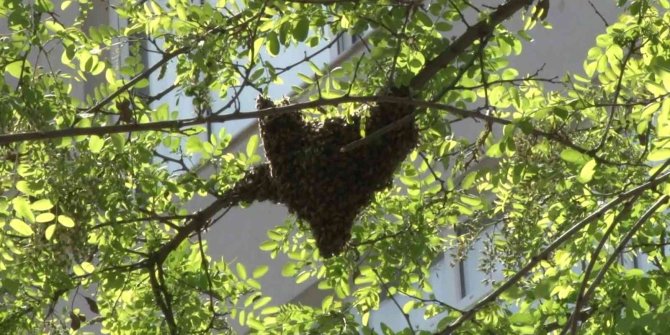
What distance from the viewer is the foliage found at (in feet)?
19.8

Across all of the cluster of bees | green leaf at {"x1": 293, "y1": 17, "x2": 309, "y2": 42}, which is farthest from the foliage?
the cluster of bees

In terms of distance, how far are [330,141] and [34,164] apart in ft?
3.90

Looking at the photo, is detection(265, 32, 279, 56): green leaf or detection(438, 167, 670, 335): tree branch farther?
detection(265, 32, 279, 56): green leaf

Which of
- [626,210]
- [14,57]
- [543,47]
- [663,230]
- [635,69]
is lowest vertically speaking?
[626,210]

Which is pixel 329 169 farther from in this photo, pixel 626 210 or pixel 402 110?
pixel 626 210

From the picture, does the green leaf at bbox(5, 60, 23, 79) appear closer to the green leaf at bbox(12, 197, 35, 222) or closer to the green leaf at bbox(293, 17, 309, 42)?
the green leaf at bbox(12, 197, 35, 222)

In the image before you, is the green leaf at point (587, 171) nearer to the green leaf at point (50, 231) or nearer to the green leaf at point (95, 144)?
the green leaf at point (95, 144)

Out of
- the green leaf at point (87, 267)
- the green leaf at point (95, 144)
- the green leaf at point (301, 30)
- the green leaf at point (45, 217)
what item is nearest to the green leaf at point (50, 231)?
the green leaf at point (45, 217)

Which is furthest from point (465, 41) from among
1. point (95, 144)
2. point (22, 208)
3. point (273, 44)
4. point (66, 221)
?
point (22, 208)

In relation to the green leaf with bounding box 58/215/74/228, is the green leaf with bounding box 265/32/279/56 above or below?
above

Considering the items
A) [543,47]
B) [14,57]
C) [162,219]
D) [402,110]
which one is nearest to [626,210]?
[402,110]

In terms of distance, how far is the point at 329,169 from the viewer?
19.6ft

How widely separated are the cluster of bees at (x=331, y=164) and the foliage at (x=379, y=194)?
0.13m

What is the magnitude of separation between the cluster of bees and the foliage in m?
0.13
